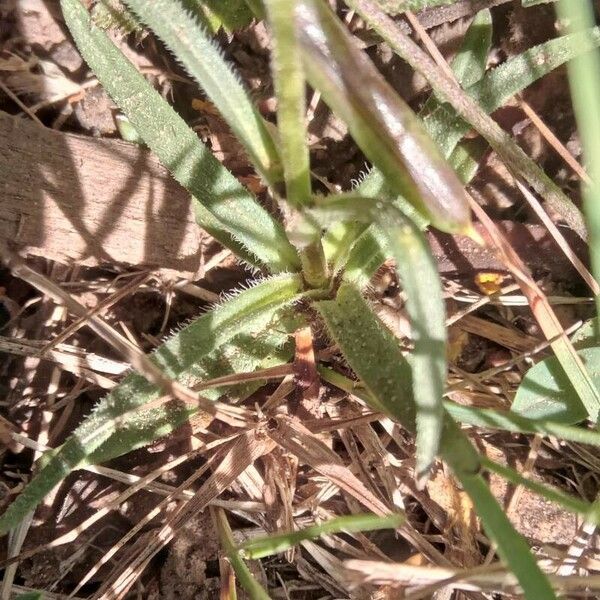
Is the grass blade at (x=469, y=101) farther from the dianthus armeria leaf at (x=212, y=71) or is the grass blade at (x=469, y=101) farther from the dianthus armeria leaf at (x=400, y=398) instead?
the dianthus armeria leaf at (x=400, y=398)

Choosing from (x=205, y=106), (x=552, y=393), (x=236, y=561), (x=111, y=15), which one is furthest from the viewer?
(x=205, y=106)

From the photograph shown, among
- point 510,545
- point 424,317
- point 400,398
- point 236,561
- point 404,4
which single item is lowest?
point 236,561

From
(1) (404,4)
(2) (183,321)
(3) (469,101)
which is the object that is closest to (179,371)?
(2) (183,321)

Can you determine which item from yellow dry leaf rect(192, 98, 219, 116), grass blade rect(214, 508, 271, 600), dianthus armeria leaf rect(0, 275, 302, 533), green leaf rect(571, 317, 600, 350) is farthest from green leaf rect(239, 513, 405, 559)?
yellow dry leaf rect(192, 98, 219, 116)

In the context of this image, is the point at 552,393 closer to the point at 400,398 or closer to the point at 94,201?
the point at 400,398

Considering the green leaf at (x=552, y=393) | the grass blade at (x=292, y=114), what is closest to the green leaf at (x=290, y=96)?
the grass blade at (x=292, y=114)

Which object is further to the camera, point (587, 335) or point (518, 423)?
point (587, 335)

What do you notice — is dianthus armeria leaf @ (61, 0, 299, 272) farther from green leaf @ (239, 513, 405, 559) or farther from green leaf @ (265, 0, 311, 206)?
green leaf @ (239, 513, 405, 559)
